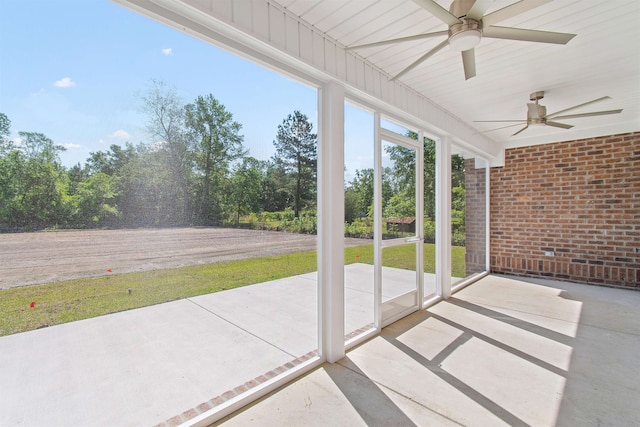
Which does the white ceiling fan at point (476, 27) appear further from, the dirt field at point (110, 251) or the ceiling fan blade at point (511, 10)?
the dirt field at point (110, 251)

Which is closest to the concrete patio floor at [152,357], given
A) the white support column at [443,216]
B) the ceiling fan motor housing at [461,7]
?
the white support column at [443,216]

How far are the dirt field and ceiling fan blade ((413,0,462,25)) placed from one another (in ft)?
6.21

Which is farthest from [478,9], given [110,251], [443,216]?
[443,216]

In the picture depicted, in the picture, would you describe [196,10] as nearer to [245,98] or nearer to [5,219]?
[245,98]

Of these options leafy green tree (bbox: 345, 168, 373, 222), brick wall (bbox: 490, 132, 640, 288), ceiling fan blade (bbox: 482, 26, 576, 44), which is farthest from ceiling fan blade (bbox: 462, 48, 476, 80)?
brick wall (bbox: 490, 132, 640, 288)

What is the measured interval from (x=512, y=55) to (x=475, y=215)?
4.11 m

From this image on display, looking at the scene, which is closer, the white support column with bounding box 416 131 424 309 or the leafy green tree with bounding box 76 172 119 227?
the leafy green tree with bounding box 76 172 119 227

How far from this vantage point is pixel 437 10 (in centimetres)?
167

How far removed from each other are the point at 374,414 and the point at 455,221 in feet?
12.0

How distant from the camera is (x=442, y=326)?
3.43m

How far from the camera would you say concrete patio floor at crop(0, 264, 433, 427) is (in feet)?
5.63

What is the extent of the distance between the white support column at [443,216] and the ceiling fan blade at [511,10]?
2.78 m

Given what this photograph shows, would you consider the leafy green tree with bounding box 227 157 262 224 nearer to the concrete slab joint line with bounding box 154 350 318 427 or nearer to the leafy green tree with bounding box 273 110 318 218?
the leafy green tree with bounding box 273 110 318 218

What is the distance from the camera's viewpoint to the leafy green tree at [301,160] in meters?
2.71
